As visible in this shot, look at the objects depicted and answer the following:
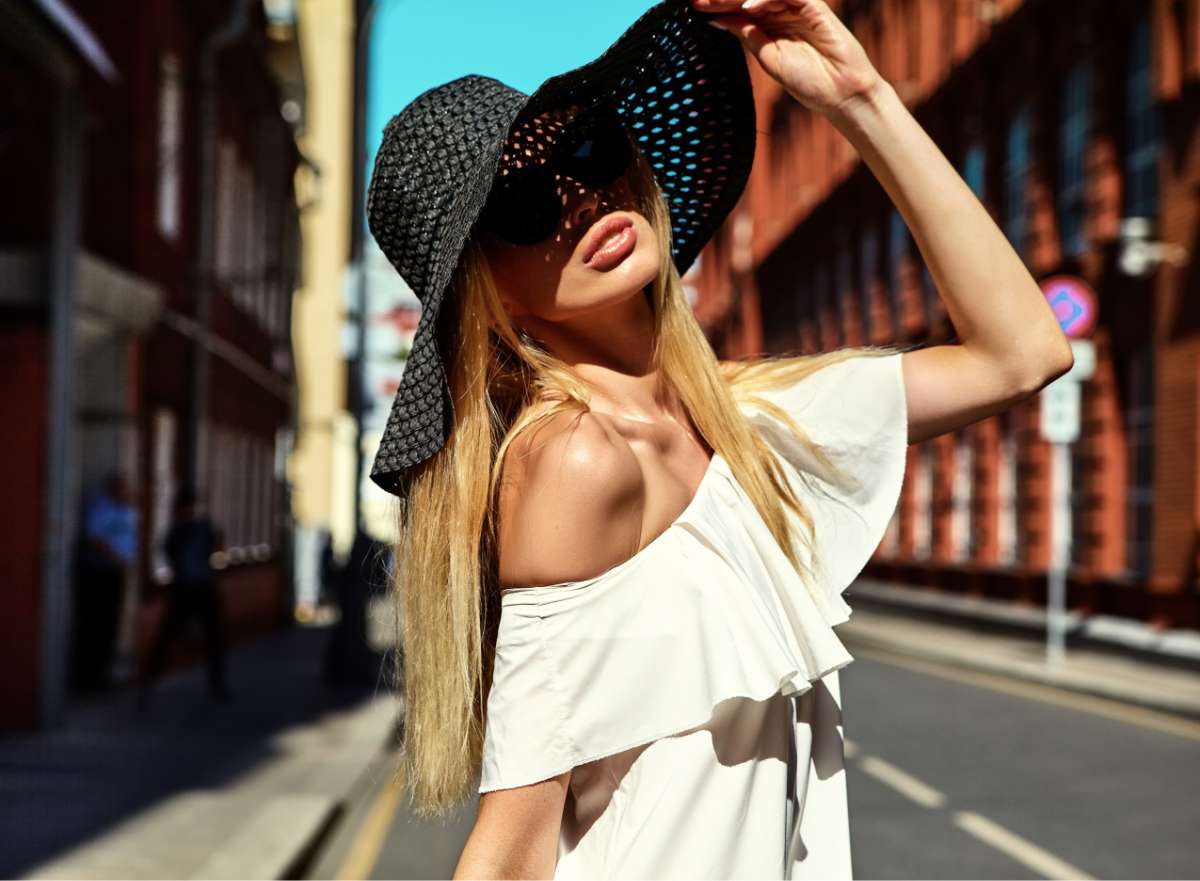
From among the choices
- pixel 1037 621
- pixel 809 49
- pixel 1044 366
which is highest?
pixel 809 49

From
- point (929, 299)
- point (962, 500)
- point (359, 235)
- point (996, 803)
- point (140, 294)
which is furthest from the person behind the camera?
point (929, 299)

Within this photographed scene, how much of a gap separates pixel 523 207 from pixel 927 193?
0.44 meters

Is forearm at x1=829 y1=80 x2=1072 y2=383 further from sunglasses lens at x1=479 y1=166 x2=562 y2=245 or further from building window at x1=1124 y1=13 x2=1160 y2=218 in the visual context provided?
building window at x1=1124 y1=13 x2=1160 y2=218

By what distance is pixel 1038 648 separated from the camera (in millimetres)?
20953

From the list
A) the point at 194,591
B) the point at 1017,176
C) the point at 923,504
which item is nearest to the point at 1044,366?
the point at 194,591

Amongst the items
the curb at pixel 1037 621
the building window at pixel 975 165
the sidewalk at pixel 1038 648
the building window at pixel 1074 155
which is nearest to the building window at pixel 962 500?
the curb at pixel 1037 621

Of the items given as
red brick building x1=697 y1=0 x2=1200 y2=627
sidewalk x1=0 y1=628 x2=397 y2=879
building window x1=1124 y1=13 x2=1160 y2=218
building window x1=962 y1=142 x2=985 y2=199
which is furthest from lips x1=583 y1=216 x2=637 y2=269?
building window x1=962 y1=142 x2=985 y2=199

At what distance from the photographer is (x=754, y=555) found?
1.97 meters

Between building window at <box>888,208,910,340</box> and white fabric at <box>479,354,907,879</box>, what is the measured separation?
3097 cm

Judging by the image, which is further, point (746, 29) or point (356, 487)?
point (356, 487)

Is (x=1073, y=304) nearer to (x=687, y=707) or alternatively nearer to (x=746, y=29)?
(x=746, y=29)

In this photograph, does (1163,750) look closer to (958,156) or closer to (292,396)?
(958,156)

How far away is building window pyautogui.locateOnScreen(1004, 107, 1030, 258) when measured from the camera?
83.7 ft

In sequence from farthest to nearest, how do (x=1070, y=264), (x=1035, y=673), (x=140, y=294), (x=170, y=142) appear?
1. (x=1070, y=264)
2. (x=170, y=142)
3. (x=1035, y=673)
4. (x=140, y=294)
